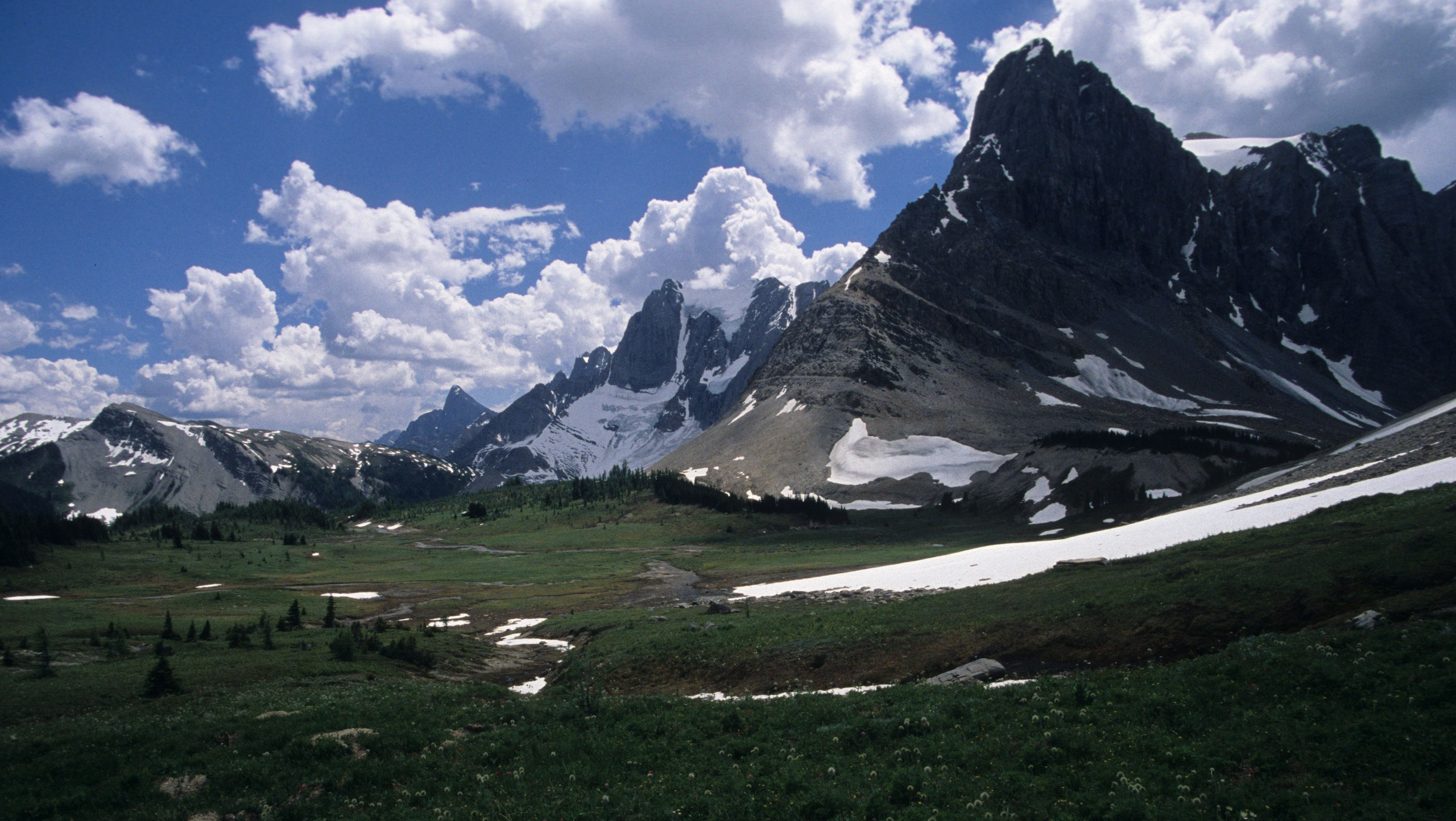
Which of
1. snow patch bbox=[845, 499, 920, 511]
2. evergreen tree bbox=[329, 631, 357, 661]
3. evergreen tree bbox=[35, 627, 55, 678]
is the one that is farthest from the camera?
snow patch bbox=[845, 499, 920, 511]

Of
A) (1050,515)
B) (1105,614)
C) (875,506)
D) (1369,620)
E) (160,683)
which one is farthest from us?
(875,506)

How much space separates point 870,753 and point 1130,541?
4308cm

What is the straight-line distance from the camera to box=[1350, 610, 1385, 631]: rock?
18.4 metres

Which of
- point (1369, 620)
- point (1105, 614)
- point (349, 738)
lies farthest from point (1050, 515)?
point (349, 738)

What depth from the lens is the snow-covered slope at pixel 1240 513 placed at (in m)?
42.3

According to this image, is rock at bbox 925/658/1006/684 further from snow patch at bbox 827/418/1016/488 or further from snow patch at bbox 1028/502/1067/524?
snow patch at bbox 827/418/1016/488

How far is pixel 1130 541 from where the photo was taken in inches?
1986

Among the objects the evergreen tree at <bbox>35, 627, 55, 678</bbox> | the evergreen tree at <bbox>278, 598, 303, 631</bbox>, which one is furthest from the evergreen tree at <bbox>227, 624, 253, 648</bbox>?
the evergreen tree at <bbox>35, 627, 55, 678</bbox>

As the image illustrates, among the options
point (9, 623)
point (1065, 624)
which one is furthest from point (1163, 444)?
point (9, 623)

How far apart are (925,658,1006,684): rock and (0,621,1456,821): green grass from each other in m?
3.28

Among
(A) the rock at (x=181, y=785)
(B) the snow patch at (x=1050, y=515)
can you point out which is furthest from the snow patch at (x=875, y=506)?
(A) the rock at (x=181, y=785)

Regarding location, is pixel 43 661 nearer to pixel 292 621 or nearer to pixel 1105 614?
pixel 292 621

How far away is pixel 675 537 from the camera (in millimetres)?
141875

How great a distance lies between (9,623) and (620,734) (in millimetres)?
57900
